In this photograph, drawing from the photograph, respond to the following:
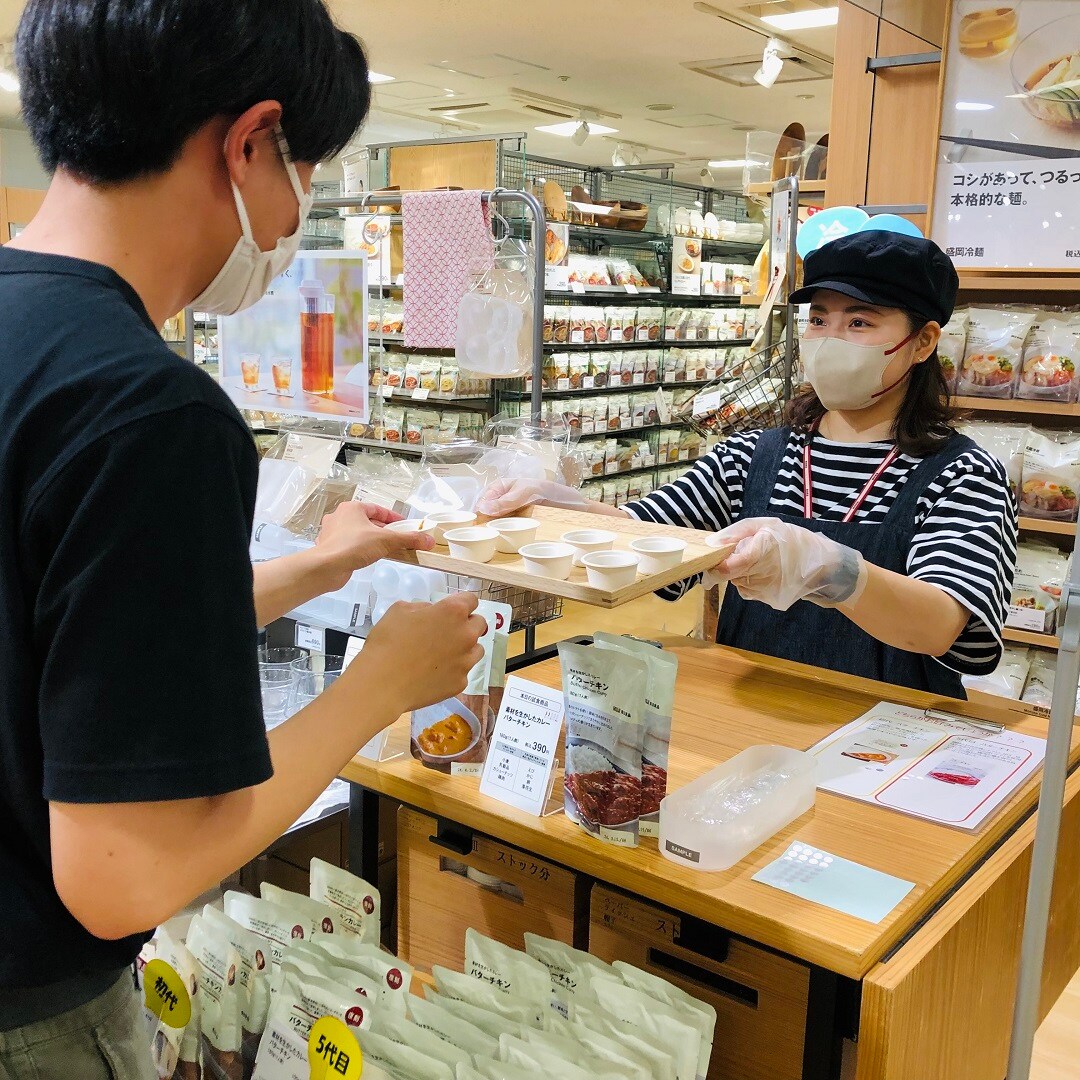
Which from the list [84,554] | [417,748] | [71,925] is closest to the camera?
[84,554]

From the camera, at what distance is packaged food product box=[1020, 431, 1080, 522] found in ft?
11.7

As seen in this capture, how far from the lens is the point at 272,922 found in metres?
1.47

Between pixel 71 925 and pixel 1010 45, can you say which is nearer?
pixel 71 925

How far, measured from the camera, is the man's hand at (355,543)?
57.6 inches

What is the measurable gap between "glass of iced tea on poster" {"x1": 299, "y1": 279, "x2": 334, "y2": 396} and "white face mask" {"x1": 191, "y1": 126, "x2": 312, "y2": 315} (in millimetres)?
1868

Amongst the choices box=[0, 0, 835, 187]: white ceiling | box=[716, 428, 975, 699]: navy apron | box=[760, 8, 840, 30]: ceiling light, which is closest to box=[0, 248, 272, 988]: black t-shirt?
box=[716, 428, 975, 699]: navy apron

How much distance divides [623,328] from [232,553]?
694 cm

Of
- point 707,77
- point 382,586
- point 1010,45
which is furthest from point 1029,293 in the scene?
point 707,77

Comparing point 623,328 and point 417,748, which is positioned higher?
point 623,328

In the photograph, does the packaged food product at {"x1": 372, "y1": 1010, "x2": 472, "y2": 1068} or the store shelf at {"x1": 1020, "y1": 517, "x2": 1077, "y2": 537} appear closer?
the packaged food product at {"x1": 372, "y1": 1010, "x2": 472, "y2": 1068}

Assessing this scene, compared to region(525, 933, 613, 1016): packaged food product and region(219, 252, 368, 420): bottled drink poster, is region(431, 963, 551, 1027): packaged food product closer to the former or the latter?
region(525, 933, 613, 1016): packaged food product

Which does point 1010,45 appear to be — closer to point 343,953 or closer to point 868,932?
point 868,932

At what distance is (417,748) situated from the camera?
1.60m

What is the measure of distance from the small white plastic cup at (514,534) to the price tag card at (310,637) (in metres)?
1.01
